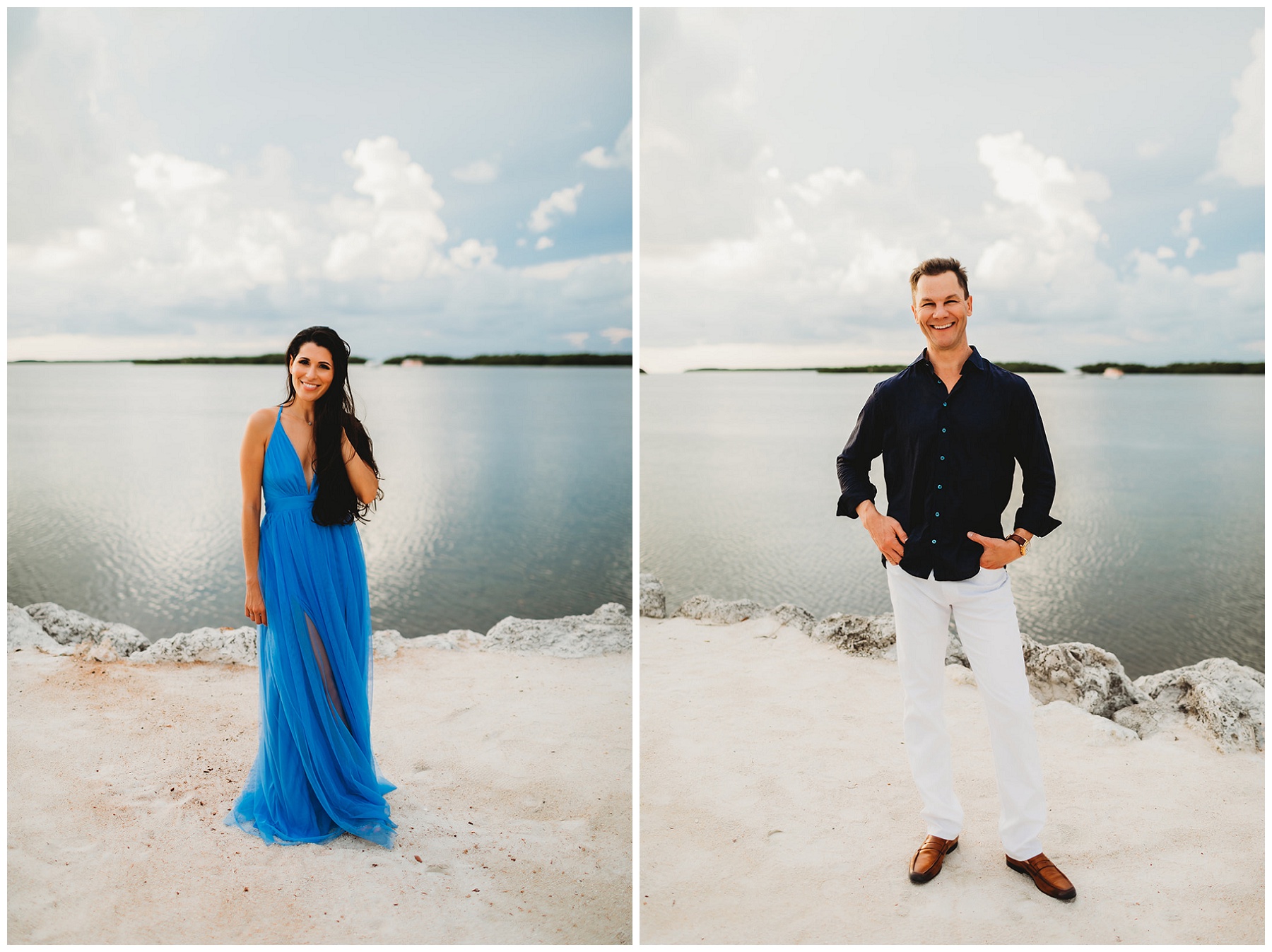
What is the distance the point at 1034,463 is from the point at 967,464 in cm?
17

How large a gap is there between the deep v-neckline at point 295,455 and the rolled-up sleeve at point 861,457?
4.91 feet

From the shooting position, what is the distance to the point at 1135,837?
94.3 inches

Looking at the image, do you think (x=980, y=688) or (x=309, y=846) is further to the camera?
(x=309, y=846)

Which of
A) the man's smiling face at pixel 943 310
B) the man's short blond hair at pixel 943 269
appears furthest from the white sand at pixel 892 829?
the man's short blond hair at pixel 943 269

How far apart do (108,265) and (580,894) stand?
8361mm

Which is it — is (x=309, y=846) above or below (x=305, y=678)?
below

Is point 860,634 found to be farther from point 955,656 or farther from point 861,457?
point 861,457

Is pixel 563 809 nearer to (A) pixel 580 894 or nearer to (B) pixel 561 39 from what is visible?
(A) pixel 580 894

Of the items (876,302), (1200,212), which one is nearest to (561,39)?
(876,302)

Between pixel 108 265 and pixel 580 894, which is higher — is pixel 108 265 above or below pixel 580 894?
above

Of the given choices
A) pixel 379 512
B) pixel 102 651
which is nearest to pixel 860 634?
pixel 102 651

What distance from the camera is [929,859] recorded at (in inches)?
86.3

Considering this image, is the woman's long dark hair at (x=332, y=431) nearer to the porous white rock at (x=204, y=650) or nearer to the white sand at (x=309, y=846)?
the white sand at (x=309, y=846)

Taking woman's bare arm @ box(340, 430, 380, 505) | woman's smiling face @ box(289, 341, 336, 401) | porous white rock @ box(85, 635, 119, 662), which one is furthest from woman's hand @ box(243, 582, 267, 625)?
porous white rock @ box(85, 635, 119, 662)
